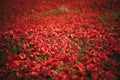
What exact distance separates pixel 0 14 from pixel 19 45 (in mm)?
8245

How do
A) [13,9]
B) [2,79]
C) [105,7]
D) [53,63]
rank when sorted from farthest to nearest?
[13,9] < [105,7] < [53,63] < [2,79]

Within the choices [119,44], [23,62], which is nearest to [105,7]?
[119,44]

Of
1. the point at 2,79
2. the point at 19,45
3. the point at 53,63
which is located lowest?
the point at 2,79

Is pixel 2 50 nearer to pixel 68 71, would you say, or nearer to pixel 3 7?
pixel 68 71

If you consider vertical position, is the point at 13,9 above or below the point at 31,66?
above

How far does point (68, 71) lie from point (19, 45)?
83.6 inches

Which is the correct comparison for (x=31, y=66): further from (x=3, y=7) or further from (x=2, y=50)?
(x=3, y=7)

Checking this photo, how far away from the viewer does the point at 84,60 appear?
341 centimetres

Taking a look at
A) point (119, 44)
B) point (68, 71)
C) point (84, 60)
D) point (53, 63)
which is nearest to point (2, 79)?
point (53, 63)

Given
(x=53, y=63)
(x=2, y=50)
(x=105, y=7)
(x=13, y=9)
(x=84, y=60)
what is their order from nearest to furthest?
1. (x=53, y=63)
2. (x=84, y=60)
3. (x=2, y=50)
4. (x=105, y=7)
5. (x=13, y=9)

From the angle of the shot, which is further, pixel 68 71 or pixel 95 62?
pixel 95 62

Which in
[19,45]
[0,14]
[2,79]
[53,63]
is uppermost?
[0,14]

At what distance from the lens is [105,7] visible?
11.1m

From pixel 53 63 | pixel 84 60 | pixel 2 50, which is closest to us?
pixel 53 63
